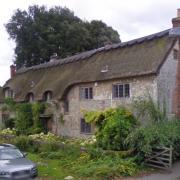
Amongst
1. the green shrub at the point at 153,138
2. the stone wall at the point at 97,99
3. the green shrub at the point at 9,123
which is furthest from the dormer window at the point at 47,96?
the green shrub at the point at 153,138

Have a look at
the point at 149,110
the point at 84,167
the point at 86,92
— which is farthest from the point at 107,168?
the point at 86,92

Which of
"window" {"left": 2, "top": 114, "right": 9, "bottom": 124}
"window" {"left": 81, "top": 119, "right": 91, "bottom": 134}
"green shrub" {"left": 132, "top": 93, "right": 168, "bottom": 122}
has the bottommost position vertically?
"window" {"left": 81, "top": 119, "right": 91, "bottom": 134}

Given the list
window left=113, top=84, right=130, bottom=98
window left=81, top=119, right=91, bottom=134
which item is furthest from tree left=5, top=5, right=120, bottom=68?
window left=113, top=84, right=130, bottom=98

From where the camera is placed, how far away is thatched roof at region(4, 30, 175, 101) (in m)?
29.0

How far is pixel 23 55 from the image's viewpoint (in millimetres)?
60344

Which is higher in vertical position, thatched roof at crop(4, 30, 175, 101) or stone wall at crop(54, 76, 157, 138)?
thatched roof at crop(4, 30, 175, 101)

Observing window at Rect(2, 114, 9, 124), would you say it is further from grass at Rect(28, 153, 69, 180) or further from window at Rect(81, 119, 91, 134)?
grass at Rect(28, 153, 69, 180)

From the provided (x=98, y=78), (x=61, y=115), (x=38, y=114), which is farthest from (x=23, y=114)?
(x=98, y=78)

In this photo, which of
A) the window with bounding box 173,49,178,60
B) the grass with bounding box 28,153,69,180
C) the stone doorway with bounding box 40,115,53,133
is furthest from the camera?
the stone doorway with bounding box 40,115,53,133

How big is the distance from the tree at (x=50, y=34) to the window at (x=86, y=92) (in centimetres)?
2382

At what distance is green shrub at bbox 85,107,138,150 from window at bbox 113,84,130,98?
6.95 ft

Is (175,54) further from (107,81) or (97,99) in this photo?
(97,99)

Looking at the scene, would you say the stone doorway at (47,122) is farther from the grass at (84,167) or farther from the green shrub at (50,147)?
the grass at (84,167)

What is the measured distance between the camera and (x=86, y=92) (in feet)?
112
